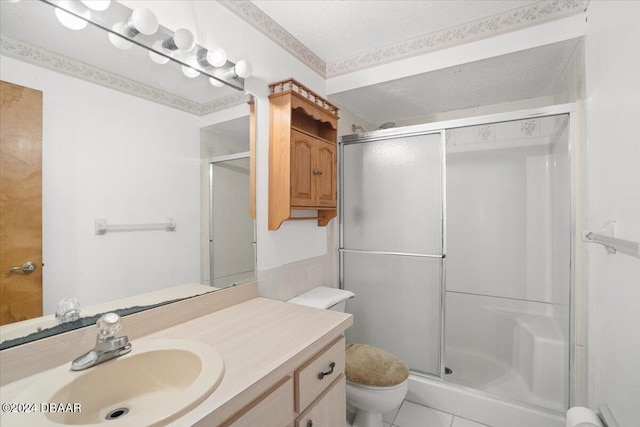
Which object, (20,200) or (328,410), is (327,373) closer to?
(328,410)

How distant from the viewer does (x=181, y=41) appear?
109 centimetres

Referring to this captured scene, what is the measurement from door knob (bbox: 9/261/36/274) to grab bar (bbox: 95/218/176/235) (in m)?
0.17

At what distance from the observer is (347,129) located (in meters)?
2.39

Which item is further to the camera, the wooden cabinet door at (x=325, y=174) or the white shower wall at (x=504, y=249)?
the white shower wall at (x=504, y=249)

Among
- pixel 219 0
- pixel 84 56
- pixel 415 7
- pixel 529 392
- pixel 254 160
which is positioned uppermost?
pixel 415 7

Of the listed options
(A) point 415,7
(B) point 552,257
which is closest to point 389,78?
(A) point 415,7

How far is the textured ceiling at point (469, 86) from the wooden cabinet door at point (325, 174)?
58 cm

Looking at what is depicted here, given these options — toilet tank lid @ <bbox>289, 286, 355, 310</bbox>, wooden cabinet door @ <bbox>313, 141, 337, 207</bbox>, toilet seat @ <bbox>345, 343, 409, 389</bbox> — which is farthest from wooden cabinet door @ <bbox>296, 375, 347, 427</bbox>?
wooden cabinet door @ <bbox>313, 141, 337, 207</bbox>

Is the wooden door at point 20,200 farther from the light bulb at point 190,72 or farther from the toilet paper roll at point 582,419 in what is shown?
the toilet paper roll at point 582,419

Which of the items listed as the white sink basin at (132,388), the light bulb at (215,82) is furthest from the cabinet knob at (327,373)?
the light bulb at (215,82)

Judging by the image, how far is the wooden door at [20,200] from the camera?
741 millimetres

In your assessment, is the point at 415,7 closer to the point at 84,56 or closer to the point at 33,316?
the point at 84,56

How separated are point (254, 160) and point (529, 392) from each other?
7.39 ft

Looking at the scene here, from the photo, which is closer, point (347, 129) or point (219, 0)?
point (219, 0)
